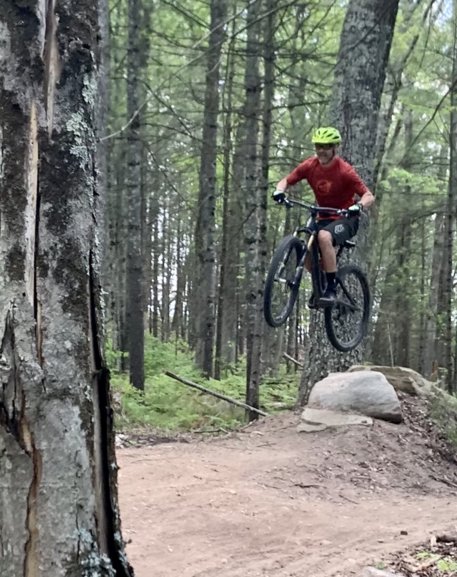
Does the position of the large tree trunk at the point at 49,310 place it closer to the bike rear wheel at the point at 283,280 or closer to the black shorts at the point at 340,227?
the bike rear wheel at the point at 283,280

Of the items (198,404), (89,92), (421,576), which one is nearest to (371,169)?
(198,404)

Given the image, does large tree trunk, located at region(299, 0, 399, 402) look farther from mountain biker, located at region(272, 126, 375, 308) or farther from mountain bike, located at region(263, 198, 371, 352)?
mountain biker, located at region(272, 126, 375, 308)

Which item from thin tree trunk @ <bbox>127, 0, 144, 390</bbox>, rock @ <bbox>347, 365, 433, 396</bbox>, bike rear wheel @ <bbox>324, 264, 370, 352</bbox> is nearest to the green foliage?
thin tree trunk @ <bbox>127, 0, 144, 390</bbox>

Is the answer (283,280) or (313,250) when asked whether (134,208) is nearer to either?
(313,250)

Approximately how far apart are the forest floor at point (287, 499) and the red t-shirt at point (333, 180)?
292 cm

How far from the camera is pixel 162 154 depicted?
792 inches

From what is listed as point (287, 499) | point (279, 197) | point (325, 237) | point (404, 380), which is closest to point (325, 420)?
point (404, 380)

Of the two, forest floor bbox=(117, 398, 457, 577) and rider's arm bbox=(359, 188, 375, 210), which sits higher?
rider's arm bbox=(359, 188, 375, 210)

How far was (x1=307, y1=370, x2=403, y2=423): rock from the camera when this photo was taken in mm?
8656

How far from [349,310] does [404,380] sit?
2528mm

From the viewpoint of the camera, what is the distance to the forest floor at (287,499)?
15.2 feet

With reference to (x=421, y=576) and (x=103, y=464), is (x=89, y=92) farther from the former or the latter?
(x=421, y=576)

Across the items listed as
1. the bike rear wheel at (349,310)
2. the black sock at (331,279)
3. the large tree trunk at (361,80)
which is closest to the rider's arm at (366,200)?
the black sock at (331,279)

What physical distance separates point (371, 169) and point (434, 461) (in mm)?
3850
